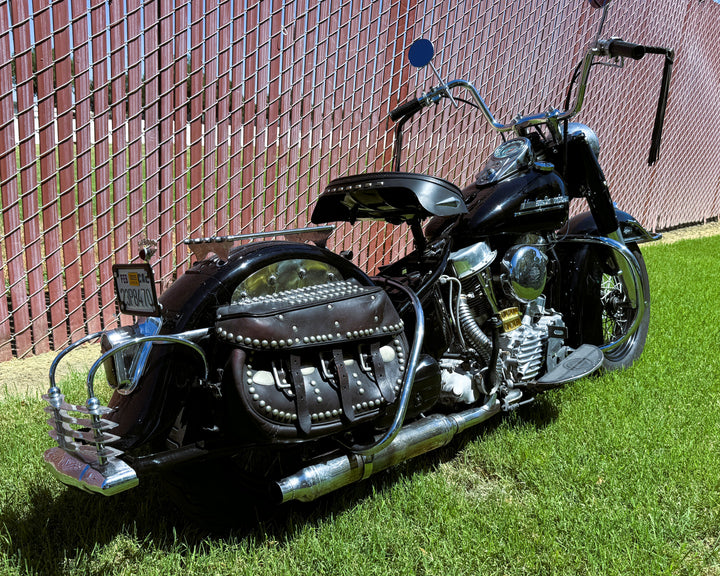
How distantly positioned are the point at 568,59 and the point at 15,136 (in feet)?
18.0

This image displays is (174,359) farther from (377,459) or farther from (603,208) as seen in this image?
(603,208)

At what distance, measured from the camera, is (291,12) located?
12.8 ft

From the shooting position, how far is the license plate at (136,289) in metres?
1.59

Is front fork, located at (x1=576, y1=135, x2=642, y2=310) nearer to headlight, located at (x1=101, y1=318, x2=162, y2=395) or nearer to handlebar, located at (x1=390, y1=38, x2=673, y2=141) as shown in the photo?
handlebar, located at (x1=390, y1=38, x2=673, y2=141)

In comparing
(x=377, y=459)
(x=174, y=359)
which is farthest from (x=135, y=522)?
(x=377, y=459)

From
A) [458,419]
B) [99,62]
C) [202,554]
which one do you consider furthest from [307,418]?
[99,62]

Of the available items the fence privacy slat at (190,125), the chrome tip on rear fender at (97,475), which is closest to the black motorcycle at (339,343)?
the chrome tip on rear fender at (97,475)

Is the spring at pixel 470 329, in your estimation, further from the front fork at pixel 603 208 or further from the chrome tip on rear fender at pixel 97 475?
the chrome tip on rear fender at pixel 97 475

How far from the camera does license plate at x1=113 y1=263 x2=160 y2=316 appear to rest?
5.21 feet

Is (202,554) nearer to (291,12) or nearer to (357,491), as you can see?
(357,491)

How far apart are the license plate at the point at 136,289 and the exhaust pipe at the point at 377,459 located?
626 millimetres

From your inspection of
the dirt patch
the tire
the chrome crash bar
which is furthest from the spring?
the dirt patch

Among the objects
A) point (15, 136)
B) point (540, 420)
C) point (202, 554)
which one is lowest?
point (540, 420)

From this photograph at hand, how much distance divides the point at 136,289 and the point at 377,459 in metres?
0.92
